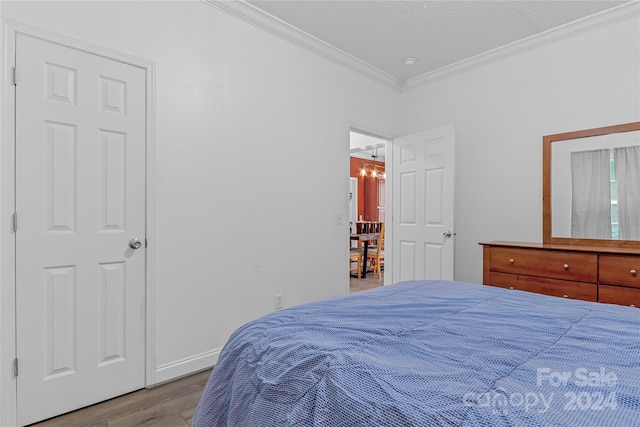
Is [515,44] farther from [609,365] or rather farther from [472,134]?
[609,365]

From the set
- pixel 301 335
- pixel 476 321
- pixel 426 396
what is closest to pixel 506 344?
pixel 476 321

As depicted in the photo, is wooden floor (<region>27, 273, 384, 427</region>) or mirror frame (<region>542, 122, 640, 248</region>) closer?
wooden floor (<region>27, 273, 384, 427</region>)

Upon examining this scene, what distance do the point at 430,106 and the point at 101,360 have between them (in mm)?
3838

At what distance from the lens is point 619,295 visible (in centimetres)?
225

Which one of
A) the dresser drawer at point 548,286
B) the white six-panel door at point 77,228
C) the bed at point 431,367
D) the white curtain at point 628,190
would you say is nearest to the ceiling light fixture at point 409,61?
the white curtain at point 628,190

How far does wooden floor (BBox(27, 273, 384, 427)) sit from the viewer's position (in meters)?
1.84

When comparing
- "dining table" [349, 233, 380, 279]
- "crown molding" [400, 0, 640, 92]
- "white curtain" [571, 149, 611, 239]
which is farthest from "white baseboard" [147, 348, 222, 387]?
"dining table" [349, 233, 380, 279]

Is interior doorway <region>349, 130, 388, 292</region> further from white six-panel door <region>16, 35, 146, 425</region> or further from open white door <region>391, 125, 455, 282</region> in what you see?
white six-panel door <region>16, 35, 146, 425</region>

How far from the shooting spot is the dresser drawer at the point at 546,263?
2.39 metres

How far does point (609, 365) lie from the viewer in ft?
2.75

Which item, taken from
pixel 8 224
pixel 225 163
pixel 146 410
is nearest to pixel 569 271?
pixel 225 163

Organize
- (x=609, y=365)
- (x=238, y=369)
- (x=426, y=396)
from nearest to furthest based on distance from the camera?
(x=426, y=396)
(x=609, y=365)
(x=238, y=369)

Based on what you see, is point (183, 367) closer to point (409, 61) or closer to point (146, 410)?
point (146, 410)

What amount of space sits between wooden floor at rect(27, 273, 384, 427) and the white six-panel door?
7 centimetres
